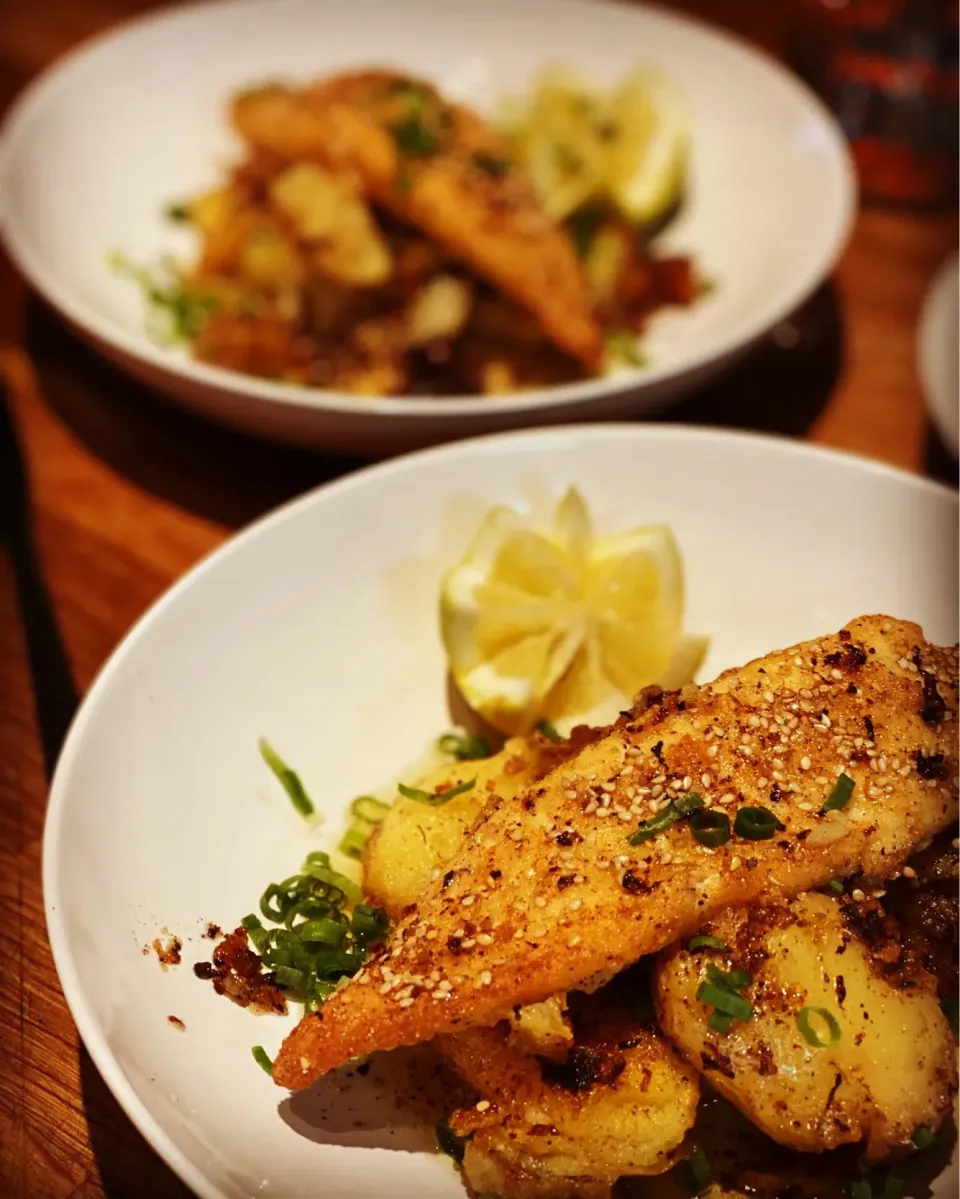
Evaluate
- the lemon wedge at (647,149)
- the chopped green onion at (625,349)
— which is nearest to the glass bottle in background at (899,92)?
the lemon wedge at (647,149)

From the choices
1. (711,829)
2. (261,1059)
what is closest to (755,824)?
(711,829)

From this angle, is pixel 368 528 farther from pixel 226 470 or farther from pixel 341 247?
pixel 341 247

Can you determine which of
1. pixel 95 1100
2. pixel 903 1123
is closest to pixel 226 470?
pixel 95 1100

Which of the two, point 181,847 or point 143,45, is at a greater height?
point 143,45

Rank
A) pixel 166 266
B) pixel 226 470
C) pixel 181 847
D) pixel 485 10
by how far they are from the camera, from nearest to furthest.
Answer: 1. pixel 181 847
2. pixel 226 470
3. pixel 166 266
4. pixel 485 10

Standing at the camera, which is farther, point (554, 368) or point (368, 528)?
point (554, 368)

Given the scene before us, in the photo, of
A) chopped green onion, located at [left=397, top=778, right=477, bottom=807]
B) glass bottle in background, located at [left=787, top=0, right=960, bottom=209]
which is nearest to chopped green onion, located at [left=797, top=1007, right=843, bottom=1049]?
chopped green onion, located at [left=397, top=778, right=477, bottom=807]

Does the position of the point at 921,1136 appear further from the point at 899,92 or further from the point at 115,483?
the point at 899,92
